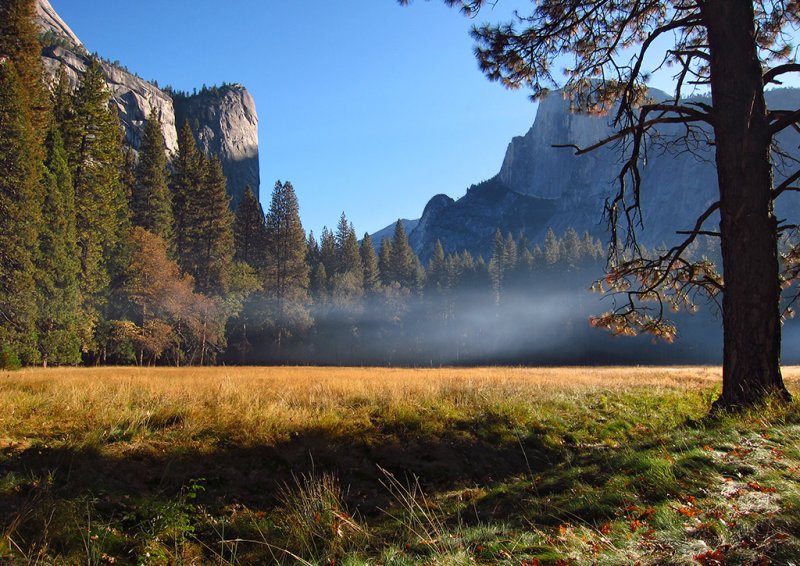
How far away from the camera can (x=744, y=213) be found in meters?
7.00

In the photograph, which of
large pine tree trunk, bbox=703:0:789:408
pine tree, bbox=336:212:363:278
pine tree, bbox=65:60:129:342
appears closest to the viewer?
large pine tree trunk, bbox=703:0:789:408

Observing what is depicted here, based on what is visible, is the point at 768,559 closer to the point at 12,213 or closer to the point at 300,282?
the point at 12,213

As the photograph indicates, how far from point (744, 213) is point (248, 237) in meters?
56.8

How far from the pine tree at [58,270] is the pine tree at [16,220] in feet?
4.43

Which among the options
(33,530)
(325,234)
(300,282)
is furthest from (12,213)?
(325,234)

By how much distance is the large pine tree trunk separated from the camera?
6.87 meters

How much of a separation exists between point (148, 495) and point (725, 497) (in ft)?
17.0

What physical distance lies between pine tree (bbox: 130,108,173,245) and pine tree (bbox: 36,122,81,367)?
1135cm

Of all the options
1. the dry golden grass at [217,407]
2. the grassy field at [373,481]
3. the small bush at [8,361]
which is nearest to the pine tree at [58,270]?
the small bush at [8,361]

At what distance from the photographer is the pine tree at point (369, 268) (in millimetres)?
72938

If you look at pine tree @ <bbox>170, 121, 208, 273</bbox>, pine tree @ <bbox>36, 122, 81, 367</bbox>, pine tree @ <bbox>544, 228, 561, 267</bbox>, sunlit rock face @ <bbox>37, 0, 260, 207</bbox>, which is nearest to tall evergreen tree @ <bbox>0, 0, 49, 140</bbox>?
pine tree @ <bbox>36, 122, 81, 367</bbox>

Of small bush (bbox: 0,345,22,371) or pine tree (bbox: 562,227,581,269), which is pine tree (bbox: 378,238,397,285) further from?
small bush (bbox: 0,345,22,371)

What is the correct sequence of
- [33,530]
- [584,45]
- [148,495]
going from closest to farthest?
[33,530] < [148,495] < [584,45]

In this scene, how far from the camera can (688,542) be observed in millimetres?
2658
